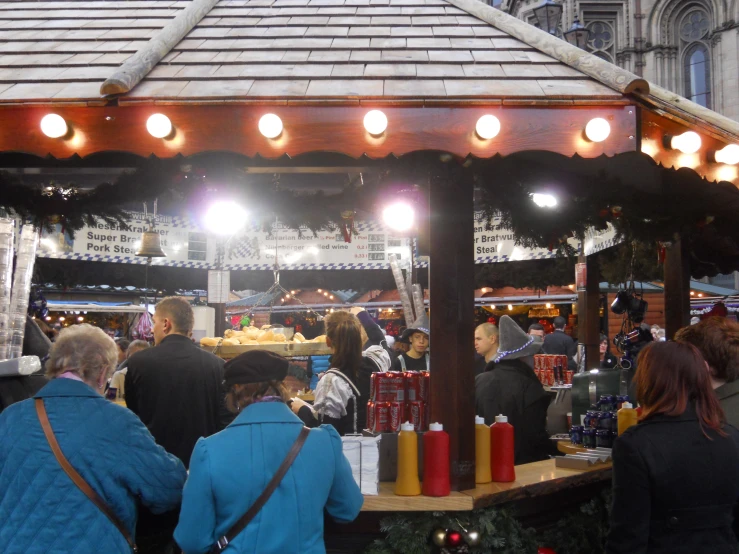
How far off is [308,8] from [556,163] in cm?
222

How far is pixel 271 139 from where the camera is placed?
3674mm

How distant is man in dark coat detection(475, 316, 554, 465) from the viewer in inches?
211

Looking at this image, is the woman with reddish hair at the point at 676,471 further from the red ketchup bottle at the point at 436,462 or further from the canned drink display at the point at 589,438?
the canned drink display at the point at 589,438

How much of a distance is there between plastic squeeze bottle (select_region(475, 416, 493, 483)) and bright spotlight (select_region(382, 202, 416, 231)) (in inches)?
94.2

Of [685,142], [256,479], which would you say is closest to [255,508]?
[256,479]

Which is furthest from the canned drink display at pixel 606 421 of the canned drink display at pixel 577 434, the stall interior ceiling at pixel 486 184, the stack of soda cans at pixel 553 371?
the stack of soda cans at pixel 553 371

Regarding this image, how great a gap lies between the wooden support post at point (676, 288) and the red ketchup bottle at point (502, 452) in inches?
150

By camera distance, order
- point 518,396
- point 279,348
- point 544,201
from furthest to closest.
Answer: point 279,348, point 544,201, point 518,396

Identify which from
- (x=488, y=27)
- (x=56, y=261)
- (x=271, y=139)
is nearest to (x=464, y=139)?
(x=271, y=139)

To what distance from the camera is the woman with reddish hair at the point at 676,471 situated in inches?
109

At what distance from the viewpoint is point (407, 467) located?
4066 millimetres

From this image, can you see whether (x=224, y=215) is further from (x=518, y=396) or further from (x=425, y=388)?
(x=518, y=396)

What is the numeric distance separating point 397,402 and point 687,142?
7.47 ft

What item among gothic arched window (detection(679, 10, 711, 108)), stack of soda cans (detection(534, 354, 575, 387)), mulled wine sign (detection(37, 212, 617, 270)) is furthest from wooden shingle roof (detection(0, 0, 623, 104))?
gothic arched window (detection(679, 10, 711, 108))
